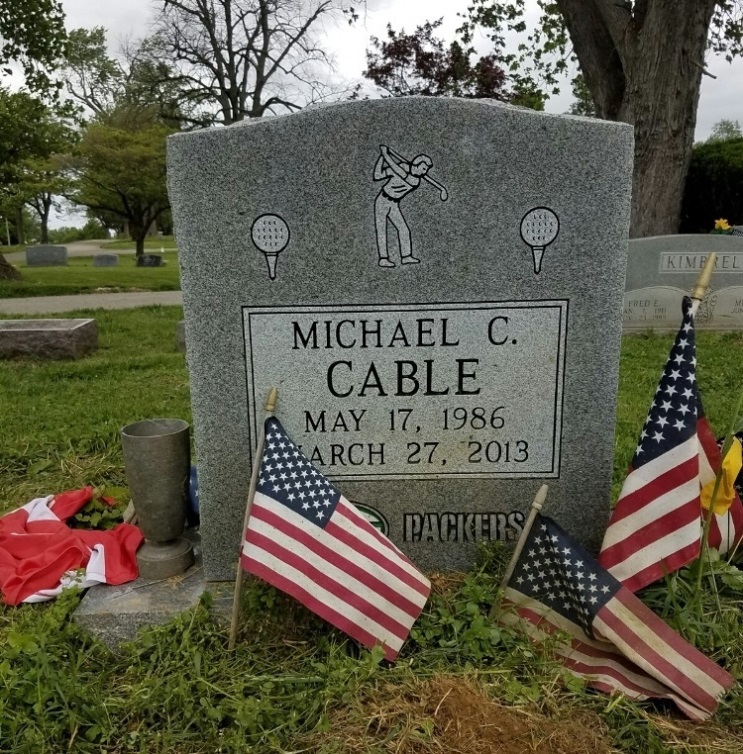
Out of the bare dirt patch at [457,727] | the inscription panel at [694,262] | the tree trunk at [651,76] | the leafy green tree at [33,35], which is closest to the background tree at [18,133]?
the leafy green tree at [33,35]

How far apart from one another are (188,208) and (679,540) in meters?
2.20

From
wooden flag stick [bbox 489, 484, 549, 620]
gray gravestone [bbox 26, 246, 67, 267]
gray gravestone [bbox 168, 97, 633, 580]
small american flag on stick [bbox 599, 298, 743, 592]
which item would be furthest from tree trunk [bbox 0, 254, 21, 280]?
small american flag on stick [bbox 599, 298, 743, 592]

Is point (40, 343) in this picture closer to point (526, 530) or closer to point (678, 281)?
point (526, 530)

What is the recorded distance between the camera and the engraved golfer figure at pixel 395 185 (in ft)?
8.86

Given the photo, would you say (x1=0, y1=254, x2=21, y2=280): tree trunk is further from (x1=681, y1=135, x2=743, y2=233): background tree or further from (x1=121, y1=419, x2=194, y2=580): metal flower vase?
(x1=121, y1=419, x2=194, y2=580): metal flower vase

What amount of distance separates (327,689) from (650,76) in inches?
364

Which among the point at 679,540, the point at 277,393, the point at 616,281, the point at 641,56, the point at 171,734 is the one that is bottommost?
the point at 171,734

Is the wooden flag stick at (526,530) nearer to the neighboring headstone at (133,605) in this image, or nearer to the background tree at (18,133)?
the neighboring headstone at (133,605)

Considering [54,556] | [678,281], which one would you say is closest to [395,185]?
[54,556]

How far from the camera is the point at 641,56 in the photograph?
9203 mm

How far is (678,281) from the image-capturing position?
879cm

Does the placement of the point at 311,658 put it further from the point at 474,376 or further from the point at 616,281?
the point at 616,281

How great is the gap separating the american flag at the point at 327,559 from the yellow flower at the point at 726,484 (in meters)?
1.19

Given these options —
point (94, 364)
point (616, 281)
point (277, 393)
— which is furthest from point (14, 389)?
point (616, 281)
